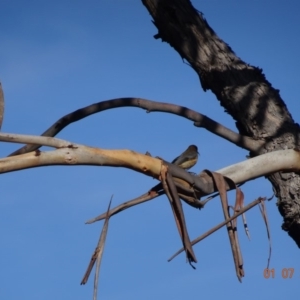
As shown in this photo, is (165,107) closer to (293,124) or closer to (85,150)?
(293,124)

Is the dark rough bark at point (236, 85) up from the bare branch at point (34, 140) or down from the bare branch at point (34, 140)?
up

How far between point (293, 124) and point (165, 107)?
899mm

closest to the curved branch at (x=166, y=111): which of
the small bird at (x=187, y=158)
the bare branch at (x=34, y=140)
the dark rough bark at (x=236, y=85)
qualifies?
the dark rough bark at (x=236, y=85)

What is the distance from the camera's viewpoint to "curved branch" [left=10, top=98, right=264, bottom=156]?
5566mm

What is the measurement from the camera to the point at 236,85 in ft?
19.0

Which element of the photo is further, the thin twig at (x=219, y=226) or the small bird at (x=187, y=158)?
the small bird at (x=187, y=158)

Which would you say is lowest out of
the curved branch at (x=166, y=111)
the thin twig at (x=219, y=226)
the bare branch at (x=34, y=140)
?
the thin twig at (x=219, y=226)

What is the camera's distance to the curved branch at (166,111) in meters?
5.57

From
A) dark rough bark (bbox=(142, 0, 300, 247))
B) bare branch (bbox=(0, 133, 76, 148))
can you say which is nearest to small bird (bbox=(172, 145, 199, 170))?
dark rough bark (bbox=(142, 0, 300, 247))

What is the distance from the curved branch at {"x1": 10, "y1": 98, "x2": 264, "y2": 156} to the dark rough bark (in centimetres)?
12

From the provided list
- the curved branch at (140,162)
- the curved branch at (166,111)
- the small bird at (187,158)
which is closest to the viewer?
the curved branch at (140,162)

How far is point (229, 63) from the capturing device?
19.2ft

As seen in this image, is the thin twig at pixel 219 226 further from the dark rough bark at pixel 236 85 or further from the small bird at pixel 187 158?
the small bird at pixel 187 158

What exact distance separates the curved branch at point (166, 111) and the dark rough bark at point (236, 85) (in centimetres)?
12
